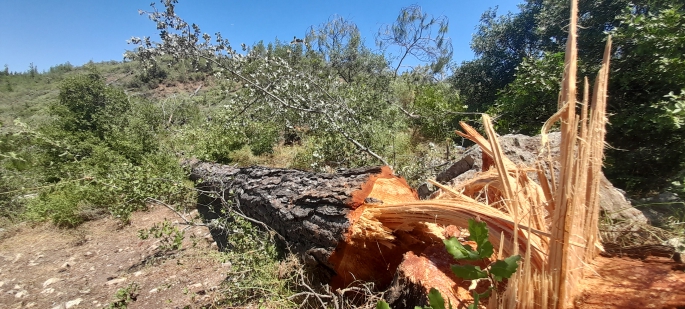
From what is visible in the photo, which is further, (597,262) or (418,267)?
(418,267)

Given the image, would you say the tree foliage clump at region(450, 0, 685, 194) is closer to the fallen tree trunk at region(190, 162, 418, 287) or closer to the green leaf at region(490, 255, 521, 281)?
the fallen tree trunk at region(190, 162, 418, 287)

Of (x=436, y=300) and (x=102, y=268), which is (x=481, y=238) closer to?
(x=436, y=300)

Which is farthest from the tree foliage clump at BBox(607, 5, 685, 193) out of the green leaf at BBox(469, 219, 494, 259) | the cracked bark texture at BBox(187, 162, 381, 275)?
the green leaf at BBox(469, 219, 494, 259)

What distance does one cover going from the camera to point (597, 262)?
4.17 ft

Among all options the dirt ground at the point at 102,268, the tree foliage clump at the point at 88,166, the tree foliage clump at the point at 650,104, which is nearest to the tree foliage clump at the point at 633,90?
the tree foliage clump at the point at 650,104

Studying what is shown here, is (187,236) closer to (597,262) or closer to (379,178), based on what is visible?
(379,178)

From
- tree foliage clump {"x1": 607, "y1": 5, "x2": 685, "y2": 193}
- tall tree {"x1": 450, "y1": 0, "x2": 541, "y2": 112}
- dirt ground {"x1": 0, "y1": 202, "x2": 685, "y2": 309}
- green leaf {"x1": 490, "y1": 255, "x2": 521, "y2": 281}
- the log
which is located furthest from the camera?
tall tree {"x1": 450, "y1": 0, "x2": 541, "y2": 112}

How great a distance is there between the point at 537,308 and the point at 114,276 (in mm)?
4067

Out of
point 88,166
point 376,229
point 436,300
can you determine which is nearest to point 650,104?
point 376,229

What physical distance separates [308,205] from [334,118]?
2485 millimetres

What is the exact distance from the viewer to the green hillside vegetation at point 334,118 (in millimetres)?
3355

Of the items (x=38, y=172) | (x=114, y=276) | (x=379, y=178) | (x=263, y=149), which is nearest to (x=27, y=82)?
(x=38, y=172)

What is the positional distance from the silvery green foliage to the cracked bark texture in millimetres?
1539

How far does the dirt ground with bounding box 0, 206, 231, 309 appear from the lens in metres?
2.88
